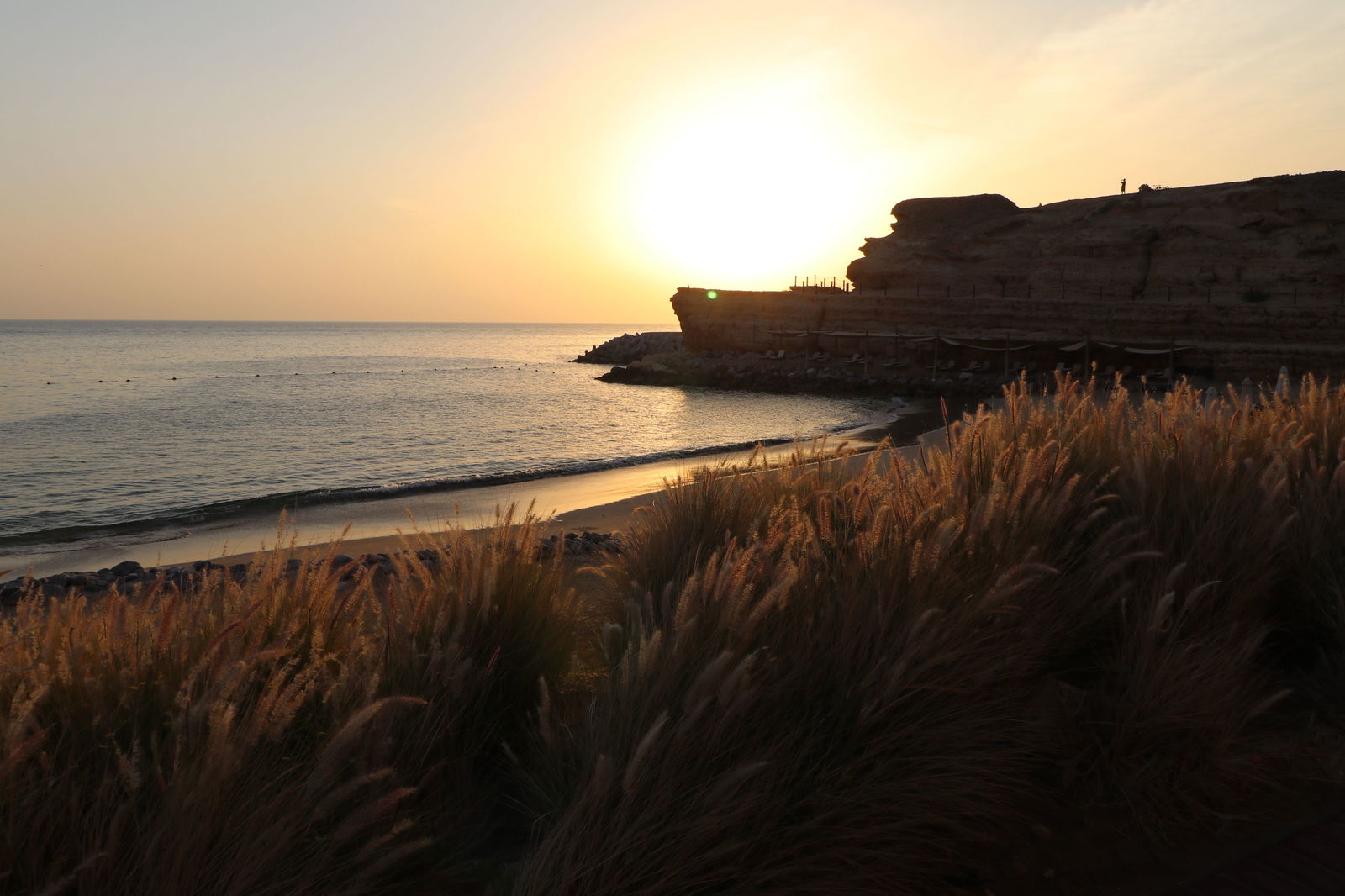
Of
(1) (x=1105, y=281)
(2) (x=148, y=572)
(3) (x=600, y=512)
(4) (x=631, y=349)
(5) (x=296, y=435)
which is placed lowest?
(5) (x=296, y=435)

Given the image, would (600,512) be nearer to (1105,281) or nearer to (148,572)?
(148,572)

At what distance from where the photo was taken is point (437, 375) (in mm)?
64750

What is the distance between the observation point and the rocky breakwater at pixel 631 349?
75500 millimetres

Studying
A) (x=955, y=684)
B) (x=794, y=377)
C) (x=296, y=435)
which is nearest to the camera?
(x=955, y=684)

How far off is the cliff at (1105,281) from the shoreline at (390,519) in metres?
32.1

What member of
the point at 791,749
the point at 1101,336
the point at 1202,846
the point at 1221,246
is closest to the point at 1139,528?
the point at 1202,846

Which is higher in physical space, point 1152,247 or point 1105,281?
point 1152,247

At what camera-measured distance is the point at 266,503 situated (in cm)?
1451

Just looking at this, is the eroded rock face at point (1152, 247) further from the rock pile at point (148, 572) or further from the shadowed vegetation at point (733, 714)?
the shadowed vegetation at point (733, 714)

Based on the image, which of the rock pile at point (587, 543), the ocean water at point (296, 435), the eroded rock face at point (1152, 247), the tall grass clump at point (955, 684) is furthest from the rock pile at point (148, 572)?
the eroded rock face at point (1152, 247)

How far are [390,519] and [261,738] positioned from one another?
11309 millimetres

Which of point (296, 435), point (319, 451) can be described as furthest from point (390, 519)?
point (296, 435)

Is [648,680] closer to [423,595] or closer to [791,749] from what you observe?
[791,749]

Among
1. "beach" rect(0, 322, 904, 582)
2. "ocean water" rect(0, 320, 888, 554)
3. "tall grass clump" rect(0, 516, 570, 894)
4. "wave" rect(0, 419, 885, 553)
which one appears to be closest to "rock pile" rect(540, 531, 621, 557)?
"beach" rect(0, 322, 904, 582)
